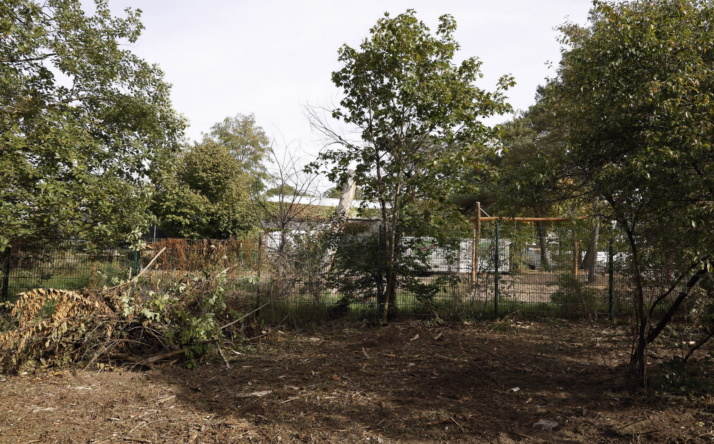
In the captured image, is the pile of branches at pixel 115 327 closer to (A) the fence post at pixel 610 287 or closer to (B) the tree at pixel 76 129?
(B) the tree at pixel 76 129

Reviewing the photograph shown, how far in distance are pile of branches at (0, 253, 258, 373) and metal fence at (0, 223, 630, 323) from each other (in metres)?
2.17

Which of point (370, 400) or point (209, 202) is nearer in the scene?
point (370, 400)

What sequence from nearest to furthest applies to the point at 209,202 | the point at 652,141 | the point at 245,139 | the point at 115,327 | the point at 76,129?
the point at 652,141 < the point at 115,327 < the point at 76,129 < the point at 209,202 < the point at 245,139

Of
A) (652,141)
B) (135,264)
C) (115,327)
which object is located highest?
(652,141)

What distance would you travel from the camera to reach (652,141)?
4984 mm

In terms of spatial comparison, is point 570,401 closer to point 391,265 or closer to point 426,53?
point 391,265

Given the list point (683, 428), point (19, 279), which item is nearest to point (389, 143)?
point (683, 428)

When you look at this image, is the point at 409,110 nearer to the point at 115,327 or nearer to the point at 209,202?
the point at 115,327

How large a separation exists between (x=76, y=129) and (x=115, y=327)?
4.46 metres

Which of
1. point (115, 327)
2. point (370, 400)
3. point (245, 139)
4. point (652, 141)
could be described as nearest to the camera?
point (652, 141)

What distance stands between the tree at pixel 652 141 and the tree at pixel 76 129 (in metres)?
7.85

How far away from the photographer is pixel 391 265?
30.3 feet

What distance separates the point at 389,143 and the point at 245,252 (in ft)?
11.3

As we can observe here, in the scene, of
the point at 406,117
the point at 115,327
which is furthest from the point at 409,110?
the point at 115,327
